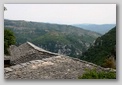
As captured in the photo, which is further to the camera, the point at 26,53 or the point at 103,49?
the point at 26,53

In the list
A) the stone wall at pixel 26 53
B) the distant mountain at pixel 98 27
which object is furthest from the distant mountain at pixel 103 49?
the stone wall at pixel 26 53

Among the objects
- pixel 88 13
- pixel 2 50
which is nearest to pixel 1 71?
pixel 2 50

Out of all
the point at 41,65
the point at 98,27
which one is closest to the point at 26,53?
the point at 41,65

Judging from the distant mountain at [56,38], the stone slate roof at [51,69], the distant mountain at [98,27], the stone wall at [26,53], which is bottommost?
the stone slate roof at [51,69]

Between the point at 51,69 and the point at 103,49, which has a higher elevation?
the point at 103,49

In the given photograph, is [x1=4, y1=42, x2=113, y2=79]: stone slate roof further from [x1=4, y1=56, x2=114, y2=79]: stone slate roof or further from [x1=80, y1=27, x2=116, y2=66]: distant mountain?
[x1=80, y1=27, x2=116, y2=66]: distant mountain

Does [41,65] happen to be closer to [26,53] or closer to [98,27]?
[26,53]

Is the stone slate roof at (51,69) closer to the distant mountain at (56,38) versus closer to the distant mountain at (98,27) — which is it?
the distant mountain at (56,38)
